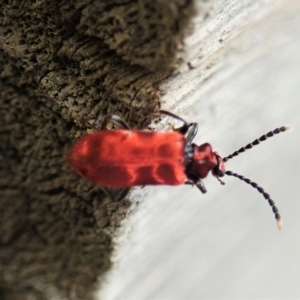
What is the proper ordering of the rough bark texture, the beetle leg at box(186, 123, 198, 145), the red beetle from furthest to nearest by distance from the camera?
the beetle leg at box(186, 123, 198, 145), the red beetle, the rough bark texture

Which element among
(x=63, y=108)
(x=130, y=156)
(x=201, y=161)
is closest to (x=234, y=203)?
(x=201, y=161)

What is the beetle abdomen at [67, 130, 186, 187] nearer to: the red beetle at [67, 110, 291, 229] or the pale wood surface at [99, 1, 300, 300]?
the red beetle at [67, 110, 291, 229]

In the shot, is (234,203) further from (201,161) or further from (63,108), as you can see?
(63,108)

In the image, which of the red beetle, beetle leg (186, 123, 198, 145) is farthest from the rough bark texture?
beetle leg (186, 123, 198, 145)

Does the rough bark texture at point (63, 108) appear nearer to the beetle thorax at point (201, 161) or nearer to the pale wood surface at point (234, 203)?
the pale wood surface at point (234, 203)

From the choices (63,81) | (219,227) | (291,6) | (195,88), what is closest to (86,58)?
(63,81)

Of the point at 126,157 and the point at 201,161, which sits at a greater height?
the point at 126,157
